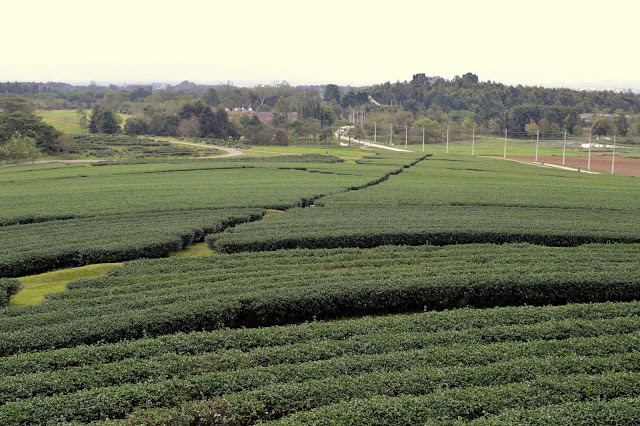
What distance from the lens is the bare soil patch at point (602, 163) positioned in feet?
227

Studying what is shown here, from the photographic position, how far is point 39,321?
1591cm

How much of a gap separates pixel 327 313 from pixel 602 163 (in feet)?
235

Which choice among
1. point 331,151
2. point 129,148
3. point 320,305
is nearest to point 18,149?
point 129,148

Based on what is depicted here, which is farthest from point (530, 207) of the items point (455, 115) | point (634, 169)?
point (455, 115)

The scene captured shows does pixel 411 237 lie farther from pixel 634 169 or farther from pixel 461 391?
pixel 634 169

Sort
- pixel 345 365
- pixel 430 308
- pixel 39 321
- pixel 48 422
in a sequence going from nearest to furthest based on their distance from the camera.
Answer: pixel 48 422 → pixel 345 365 → pixel 39 321 → pixel 430 308

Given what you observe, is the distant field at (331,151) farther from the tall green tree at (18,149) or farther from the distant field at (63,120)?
the distant field at (63,120)

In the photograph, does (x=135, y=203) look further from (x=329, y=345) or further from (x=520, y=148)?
(x=520, y=148)

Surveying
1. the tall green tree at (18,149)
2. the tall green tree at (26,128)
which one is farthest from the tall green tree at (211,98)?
the tall green tree at (18,149)

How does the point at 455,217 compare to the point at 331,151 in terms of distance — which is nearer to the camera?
the point at 455,217

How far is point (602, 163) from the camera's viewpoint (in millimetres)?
77438

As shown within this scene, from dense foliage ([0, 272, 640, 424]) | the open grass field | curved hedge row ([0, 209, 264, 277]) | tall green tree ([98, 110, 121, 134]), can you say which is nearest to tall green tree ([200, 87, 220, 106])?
tall green tree ([98, 110, 121, 134])

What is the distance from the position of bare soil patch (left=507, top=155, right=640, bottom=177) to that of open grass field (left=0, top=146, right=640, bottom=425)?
36.0 m

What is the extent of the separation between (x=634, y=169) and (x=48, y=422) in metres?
75.6
